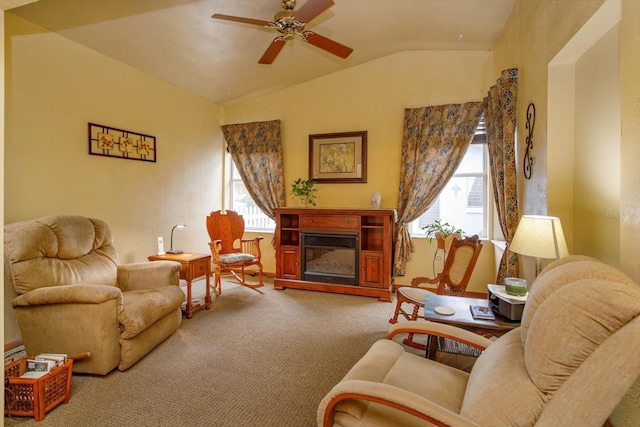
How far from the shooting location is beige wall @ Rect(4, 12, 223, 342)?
268cm

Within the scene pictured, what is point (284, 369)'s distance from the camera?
92.0 inches

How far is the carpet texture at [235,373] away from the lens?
6.00 feet

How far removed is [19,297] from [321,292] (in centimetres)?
302

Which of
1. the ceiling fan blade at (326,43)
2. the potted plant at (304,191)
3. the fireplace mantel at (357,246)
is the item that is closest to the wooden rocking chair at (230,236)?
the fireplace mantel at (357,246)

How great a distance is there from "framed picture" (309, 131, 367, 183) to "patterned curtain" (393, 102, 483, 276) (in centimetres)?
60

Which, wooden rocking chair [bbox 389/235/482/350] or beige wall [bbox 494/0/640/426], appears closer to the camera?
beige wall [bbox 494/0/640/426]

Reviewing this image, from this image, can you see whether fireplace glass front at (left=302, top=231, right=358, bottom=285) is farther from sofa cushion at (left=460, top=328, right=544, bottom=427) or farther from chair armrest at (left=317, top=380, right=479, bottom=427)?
chair armrest at (left=317, top=380, right=479, bottom=427)

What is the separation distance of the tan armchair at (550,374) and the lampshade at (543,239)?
40cm

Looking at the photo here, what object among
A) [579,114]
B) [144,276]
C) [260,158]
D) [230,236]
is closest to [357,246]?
[230,236]

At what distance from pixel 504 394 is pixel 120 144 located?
4145 mm

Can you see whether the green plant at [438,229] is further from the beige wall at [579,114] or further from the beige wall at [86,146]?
the beige wall at [86,146]

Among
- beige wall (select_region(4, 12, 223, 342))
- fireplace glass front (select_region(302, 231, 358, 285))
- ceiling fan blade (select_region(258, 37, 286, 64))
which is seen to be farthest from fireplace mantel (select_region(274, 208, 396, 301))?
ceiling fan blade (select_region(258, 37, 286, 64))

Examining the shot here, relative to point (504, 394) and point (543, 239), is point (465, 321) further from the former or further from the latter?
point (504, 394)

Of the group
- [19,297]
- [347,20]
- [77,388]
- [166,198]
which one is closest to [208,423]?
[77,388]
